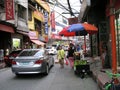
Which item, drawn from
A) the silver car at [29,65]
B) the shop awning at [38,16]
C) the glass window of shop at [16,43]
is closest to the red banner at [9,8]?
the glass window of shop at [16,43]

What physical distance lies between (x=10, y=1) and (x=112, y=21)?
1997 centimetres

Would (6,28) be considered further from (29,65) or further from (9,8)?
(29,65)

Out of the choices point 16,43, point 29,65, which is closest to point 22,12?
point 16,43

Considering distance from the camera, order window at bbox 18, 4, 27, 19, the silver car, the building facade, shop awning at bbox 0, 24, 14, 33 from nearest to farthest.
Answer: the silver car
the building facade
shop awning at bbox 0, 24, 14, 33
window at bbox 18, 4, 27, 19

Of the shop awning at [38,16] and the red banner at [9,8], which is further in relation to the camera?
the shop awning at [38,16]

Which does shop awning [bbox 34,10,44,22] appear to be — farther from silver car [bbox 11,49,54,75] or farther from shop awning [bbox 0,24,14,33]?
silver car [bbox 11,49,54,75]

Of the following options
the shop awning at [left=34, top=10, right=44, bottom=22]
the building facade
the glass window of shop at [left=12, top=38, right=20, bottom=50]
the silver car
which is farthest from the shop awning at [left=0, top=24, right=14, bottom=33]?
the shop awning at [left=34, top=10, right=44, bottom=22]

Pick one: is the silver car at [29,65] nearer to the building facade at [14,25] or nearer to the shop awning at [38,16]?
the building facade at [14,25]

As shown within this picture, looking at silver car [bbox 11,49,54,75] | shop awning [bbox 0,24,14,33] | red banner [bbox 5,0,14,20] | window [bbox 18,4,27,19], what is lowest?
silver car [bbox 11,49,54,75]

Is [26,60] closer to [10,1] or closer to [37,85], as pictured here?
[37,85]

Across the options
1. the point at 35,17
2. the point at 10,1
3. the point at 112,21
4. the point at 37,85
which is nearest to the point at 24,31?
the point at 10,1

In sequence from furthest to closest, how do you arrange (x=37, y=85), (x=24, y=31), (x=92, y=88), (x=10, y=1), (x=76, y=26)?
(x=24, y=31) → (x=10, y=1) → (x=76, y=26) → (x=37, y=85) → (x=92, y=88)

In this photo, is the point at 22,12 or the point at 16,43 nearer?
the point at 16,43

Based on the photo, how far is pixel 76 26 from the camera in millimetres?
16172
